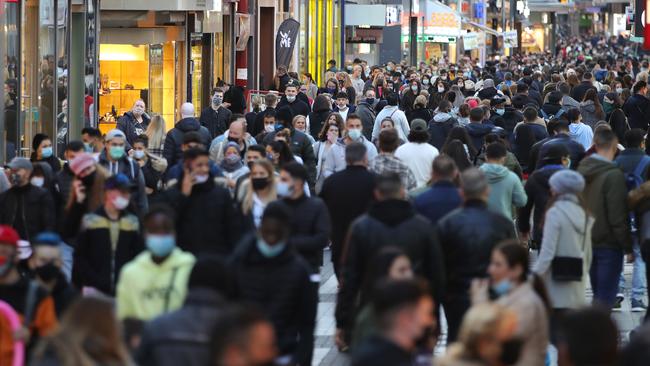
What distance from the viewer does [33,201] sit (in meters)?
13.7

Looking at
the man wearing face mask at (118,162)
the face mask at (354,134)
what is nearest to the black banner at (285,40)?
the face mask at (354,134)

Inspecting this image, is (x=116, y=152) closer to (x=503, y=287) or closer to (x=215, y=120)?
(x=503, y=287)

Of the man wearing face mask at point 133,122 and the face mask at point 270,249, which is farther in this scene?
the man wearing face mask at point 133,122

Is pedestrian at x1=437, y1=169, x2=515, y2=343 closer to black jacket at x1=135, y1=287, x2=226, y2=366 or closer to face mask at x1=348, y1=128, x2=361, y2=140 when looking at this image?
black jacket at x1=135, y1=287, x2=226, y2=366

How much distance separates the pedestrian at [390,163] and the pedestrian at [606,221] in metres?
1.44

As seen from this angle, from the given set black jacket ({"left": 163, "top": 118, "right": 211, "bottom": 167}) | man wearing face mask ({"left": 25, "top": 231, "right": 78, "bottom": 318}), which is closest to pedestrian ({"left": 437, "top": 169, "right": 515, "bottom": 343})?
man wearing face mask ({"left": 25, "top": 231, "right": 78, "bottom": 318})

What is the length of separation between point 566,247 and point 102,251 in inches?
122

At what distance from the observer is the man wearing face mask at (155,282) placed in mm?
9219

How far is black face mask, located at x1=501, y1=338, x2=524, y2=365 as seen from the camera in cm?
774

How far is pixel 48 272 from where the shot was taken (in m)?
10.1

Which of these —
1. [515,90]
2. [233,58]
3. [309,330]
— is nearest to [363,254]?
[309,330]

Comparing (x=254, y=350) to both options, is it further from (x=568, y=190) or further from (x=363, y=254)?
(x=568, y=190)

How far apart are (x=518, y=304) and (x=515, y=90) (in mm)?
21433

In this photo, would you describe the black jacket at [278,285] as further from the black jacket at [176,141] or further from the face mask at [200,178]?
the black jacket at [176,141]
